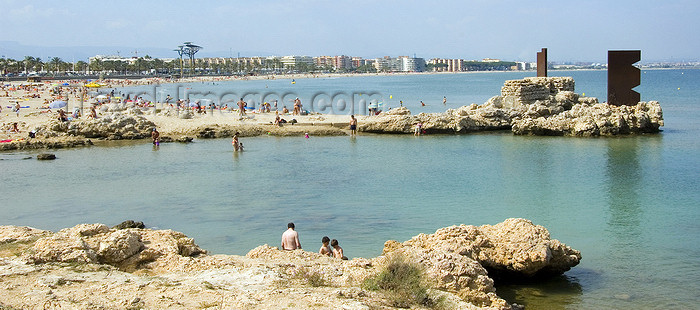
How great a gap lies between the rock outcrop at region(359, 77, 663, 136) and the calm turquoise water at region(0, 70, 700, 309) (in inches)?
56.6

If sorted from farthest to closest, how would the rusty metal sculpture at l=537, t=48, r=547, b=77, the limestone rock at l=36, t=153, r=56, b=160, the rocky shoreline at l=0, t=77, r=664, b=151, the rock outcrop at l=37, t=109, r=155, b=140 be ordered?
1. the rusty metal sculpture at l=537, t=48, r=547, b=77
2. the rock outcrop at l=37, t=109, r=155, b=140
3. the rocky shoreline at l=0, t=77, r=664, b=151
4. the limestone rock at l=36, t=153, r=56, b=160

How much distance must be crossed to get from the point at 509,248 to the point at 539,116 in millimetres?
23092

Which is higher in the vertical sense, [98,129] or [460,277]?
[98,129]

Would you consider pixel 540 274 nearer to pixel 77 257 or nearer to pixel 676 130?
pixel 77 257

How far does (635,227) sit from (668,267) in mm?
→ 2729

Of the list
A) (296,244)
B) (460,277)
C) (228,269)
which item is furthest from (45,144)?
(460,277)

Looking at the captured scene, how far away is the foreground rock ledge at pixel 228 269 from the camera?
6477mm

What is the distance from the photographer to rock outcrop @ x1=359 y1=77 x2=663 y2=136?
94.8 ft

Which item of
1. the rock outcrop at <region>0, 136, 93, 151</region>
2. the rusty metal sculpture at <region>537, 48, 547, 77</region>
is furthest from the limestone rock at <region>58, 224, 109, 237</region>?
the rusty metal sculpture at <region>537, 48, 547, 77</region>

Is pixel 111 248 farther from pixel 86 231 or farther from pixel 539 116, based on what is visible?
pixel 539 116

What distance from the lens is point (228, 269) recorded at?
7766 mm

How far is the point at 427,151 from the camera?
25.5 meters

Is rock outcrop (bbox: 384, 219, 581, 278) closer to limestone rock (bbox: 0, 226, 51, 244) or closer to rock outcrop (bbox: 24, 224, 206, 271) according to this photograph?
rock outcrop (bbox: 24, 224, 206, 271)

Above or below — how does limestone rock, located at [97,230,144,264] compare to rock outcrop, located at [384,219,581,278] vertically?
above
